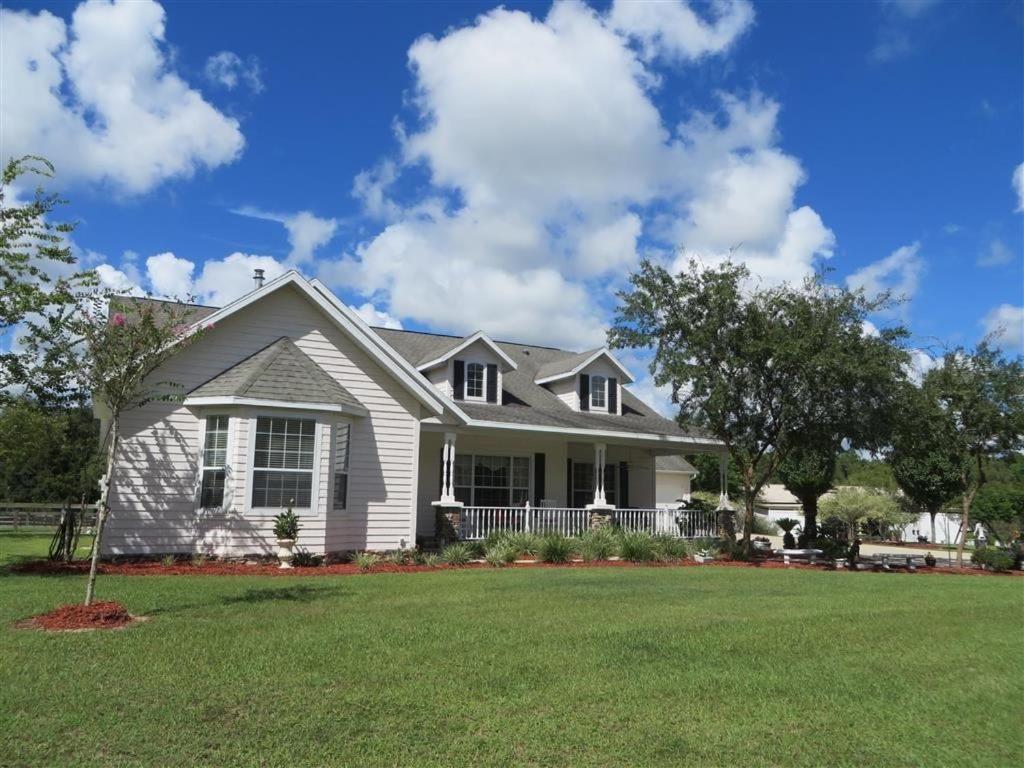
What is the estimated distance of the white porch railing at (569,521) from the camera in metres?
21.0

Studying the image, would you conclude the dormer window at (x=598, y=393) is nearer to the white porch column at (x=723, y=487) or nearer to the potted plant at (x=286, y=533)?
the white porch column at (x=723, y=487)

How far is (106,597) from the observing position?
1074 centimetres

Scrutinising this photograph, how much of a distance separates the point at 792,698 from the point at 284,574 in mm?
10305

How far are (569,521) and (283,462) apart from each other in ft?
31.8

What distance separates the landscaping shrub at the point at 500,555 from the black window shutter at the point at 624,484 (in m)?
8.85

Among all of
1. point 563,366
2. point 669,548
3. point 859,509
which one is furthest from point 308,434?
point 859,509

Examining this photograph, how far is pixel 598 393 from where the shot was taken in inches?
1028

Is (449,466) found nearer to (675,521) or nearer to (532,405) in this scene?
(532,405)

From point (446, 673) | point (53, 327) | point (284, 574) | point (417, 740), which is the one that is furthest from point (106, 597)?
point (417, 740)

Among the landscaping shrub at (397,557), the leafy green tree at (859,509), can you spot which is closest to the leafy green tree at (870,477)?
the leafy green tree at (859,509)

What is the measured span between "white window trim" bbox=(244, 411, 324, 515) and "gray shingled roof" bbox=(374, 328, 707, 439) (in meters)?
5.63

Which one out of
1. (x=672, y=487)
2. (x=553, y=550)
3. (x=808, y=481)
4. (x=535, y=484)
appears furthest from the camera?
(x=672, y=487)

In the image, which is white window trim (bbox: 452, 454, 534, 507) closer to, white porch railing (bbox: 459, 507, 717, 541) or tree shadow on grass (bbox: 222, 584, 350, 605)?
white porch railing (bbox: 459, 507, 717, 541)

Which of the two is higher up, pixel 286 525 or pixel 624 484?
pixel 624 484
